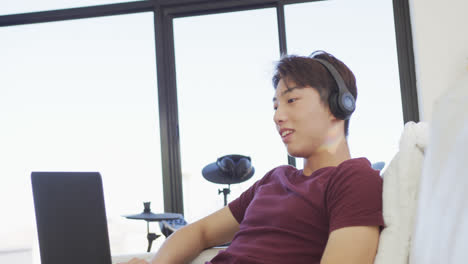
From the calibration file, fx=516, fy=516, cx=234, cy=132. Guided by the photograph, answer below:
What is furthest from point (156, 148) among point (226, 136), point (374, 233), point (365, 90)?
point (374, 233)

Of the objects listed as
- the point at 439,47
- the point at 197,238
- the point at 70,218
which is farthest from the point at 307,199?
the point at 439,47

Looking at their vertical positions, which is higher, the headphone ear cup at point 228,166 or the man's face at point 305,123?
the man's face at point 305,123

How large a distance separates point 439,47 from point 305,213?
245 centimetres

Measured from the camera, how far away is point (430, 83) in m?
3.21

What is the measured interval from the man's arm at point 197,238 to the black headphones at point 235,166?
138 centimetres

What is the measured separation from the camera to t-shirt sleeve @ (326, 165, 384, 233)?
1.01 metres

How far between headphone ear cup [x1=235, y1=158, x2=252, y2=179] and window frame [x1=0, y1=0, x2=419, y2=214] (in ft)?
1.99

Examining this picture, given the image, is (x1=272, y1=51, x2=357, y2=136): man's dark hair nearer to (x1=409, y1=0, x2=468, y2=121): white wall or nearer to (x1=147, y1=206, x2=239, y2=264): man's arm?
(x1=147, y1=206, x2=239, y2=264): man's arm

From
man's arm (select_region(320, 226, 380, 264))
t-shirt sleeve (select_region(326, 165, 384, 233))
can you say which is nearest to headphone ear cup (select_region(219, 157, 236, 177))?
t-shirt sleeve (select_region(326, 165, 384, 233))

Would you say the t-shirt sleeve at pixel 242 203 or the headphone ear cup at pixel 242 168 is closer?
the t-shirt sleeve at pixel 242 203

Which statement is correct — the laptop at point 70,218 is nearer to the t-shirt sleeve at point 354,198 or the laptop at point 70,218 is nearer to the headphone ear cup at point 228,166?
the t-shirt sleeve at point 354,198

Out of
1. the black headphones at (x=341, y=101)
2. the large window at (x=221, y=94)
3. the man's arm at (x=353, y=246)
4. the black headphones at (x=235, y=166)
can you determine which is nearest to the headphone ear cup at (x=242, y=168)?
the black headphones at (x=235, y=166)

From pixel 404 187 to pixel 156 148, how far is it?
9.07ft

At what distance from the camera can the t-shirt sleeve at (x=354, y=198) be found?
3.31 ft
